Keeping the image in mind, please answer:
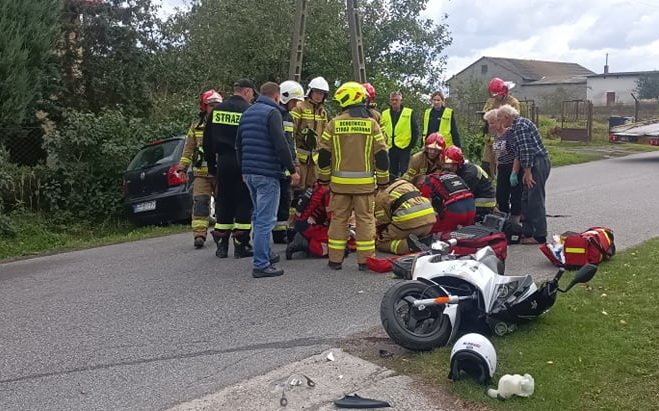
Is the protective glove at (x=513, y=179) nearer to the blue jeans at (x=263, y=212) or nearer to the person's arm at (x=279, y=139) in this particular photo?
the person's arm at (x=279, y=139)

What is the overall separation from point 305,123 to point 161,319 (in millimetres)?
4044

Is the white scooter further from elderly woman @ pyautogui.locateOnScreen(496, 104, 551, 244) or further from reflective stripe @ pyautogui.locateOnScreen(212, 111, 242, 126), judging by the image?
reflective stripe @ pyautogui.locateOnScreen(212, 111, 242, 126)

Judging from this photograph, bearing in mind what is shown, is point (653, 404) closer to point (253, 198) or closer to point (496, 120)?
point (253, 198)

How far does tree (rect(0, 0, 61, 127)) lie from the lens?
9625mm

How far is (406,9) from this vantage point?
20062 mm

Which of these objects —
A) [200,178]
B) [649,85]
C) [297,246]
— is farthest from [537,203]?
[649,85]

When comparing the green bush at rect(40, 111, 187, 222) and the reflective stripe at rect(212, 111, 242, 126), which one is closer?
the reflective stripe at rect(212, 111, 242, 126)

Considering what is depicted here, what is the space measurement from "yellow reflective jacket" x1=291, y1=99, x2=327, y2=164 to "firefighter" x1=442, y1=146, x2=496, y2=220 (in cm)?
183

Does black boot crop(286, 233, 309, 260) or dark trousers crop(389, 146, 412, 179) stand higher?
dark trousers crop(389, 146, 412, 179)

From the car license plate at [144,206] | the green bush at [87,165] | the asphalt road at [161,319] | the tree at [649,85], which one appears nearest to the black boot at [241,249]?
the asphalt road at [161,319]

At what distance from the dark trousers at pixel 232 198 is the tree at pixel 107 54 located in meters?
6.77

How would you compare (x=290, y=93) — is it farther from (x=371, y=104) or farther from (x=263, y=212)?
(x=263, y=212)

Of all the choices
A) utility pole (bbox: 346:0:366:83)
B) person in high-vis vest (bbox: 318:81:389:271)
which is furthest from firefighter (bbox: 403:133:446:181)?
utility pole (bbox: 346:0:366:83)

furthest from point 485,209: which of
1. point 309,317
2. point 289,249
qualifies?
point 309,317
